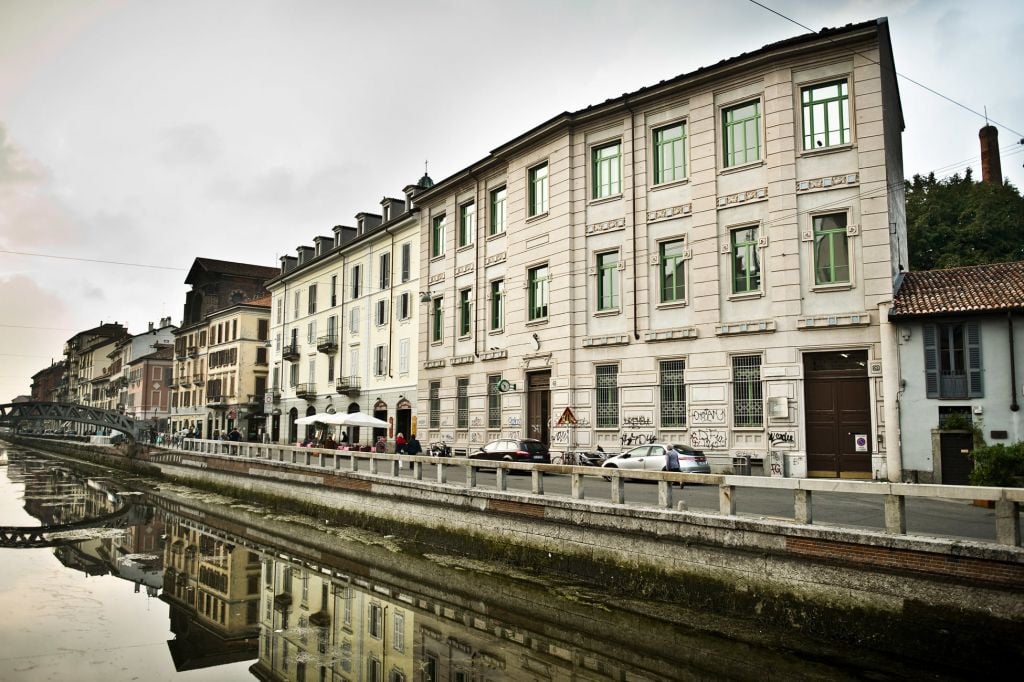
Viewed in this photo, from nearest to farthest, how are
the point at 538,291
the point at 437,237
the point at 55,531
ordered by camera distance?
the point at 55,531 < the point at 538,291 < the point at 437,237

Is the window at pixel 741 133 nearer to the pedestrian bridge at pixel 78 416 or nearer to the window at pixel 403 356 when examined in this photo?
the window at pixel 403 356

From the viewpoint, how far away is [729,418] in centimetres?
2133

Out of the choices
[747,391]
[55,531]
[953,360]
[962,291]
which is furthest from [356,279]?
[953,360]

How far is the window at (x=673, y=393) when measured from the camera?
2256cm

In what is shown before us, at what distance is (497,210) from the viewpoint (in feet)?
99.6

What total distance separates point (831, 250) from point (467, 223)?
660 inches

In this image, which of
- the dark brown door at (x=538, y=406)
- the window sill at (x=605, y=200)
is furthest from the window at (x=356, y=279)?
the window sill at (x=605, y=200)

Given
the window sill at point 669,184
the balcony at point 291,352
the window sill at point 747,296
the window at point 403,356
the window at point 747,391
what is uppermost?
the window sill at point 669,184

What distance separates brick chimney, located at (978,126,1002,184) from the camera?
3838cm

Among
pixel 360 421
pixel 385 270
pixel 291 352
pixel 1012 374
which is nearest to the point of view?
pixel 1012 374

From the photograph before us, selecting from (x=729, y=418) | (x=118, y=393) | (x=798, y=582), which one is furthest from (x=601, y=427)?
(x=118, y=393)

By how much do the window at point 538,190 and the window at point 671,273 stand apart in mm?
5765

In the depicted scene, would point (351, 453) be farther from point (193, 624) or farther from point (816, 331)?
point (816, 331)

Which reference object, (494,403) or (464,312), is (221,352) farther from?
(494,403)
